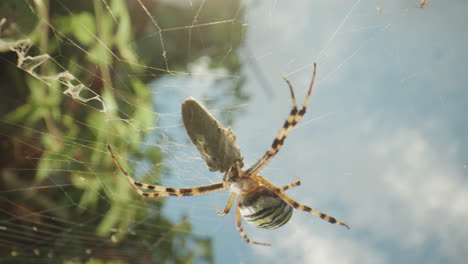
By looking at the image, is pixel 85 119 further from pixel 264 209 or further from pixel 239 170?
pixel 264 209

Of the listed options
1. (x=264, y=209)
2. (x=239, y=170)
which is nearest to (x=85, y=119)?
(x=239, y=170)

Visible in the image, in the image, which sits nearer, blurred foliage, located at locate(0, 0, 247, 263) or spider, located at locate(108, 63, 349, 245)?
spider, located at locate(108, 63, 349, 245)

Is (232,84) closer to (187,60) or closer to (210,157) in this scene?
(187,60)

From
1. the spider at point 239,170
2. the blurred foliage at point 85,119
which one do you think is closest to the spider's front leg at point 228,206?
the spider at point 239,170

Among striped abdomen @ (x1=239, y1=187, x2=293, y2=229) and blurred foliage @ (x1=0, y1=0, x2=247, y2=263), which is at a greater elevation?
blurred foliage @ (x1=0, y1=0, x2=247, y2=263)

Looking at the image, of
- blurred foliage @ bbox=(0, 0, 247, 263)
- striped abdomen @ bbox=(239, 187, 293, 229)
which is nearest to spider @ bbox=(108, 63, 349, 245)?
striped abdomen @ bbox=(239, 187, 293, 229)

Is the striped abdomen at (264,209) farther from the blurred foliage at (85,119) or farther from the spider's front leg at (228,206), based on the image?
the blurred foliage at (85,119)

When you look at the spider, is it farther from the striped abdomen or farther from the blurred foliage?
the blurred foliage

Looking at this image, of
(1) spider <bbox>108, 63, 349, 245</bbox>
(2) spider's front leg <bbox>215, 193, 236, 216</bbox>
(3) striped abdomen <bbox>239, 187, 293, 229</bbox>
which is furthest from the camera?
(2) spider's front leg <bbox>215, 193, 236, 216</bbox>
